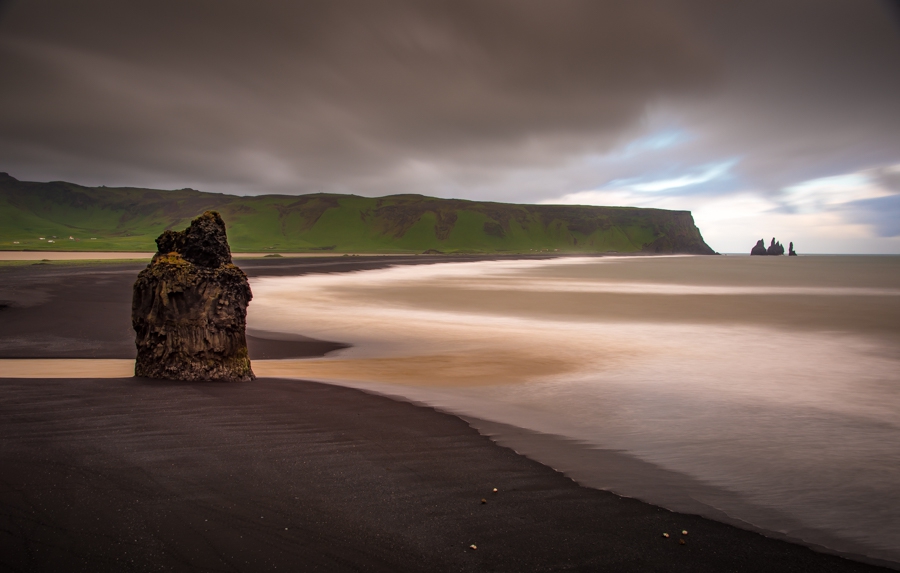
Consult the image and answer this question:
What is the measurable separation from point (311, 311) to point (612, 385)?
1359 cm

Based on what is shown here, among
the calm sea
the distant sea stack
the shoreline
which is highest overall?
the distant sea stack

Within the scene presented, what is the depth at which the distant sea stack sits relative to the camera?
7324mm

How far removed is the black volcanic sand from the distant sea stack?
1429 millimetres

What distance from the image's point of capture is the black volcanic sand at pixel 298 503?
306 centimetres

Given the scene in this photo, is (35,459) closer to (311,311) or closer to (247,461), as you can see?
(247,461)

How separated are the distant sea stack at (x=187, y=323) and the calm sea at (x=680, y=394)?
64.5 inches

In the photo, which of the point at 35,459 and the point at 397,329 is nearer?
the point at 35,459

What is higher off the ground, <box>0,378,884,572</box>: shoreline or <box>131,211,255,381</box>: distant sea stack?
<box>131,211,255,381</box>: distant sea stack

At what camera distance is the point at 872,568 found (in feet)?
11.2

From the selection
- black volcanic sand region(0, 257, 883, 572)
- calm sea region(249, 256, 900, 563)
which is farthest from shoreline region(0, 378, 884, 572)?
calm sea region(249, 256, 900, 563)

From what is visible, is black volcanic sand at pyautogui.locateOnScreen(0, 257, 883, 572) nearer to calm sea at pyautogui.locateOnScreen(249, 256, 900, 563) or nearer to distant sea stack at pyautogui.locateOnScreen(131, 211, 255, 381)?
calm sea at pyautogui.locateOnScreen(249, 256, 900, 563)

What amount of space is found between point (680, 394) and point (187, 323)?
27.2ft

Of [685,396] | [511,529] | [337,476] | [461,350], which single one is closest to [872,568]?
[511,529]

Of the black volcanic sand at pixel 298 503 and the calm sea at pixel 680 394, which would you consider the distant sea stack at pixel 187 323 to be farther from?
the calm sea at pixel 680 394
